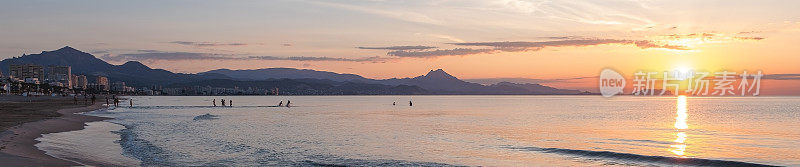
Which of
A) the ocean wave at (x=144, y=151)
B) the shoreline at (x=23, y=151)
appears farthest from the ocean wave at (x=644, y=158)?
the shoreline at (x=23, y=151)

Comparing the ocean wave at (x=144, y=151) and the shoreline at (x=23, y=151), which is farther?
the ocean wave at (x=144, y=151)

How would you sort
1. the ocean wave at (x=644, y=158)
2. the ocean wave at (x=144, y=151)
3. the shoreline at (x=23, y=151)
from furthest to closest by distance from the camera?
the ocean wave at (x=644, y=158)
the ocean wave at (x=144, y=151)
the shoreline at (x=23, y=151)

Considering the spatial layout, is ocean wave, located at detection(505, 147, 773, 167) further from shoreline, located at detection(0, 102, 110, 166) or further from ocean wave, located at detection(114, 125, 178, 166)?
shoreline, located at detection(0, 102, 110, 166)

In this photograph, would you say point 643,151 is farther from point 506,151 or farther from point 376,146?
point 376,146

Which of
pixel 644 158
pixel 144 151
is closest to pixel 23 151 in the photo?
pixel 144 151

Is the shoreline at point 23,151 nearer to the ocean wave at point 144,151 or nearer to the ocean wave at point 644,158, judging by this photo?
the ocean wave at point 144,151

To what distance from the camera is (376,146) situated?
3428cm

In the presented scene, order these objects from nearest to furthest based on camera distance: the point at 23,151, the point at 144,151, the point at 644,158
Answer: the point at 23,151 < the point at 644,158 < the point at 144,151

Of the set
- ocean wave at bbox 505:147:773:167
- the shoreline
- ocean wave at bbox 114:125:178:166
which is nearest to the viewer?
the shoreline

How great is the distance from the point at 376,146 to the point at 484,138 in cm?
963

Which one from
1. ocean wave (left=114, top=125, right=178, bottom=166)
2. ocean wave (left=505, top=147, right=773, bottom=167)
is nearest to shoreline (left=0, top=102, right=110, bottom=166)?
ocean wave (left=114, top=125, right=178, bottom=166)

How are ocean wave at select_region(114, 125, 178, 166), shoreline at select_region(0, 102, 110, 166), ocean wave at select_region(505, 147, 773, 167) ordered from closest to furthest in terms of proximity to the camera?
1. shoreline at select_region(0, 102, 110, 166)
2. ocean wave at select_region(114, 125, 178, 166)
3. ocean wave at select_region(505, 147, 773, 167)

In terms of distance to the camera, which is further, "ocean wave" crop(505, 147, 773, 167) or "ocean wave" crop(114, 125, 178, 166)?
"ocean wave" crop(505, 147, 773, 167)

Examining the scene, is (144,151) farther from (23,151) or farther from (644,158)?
(644,158)
